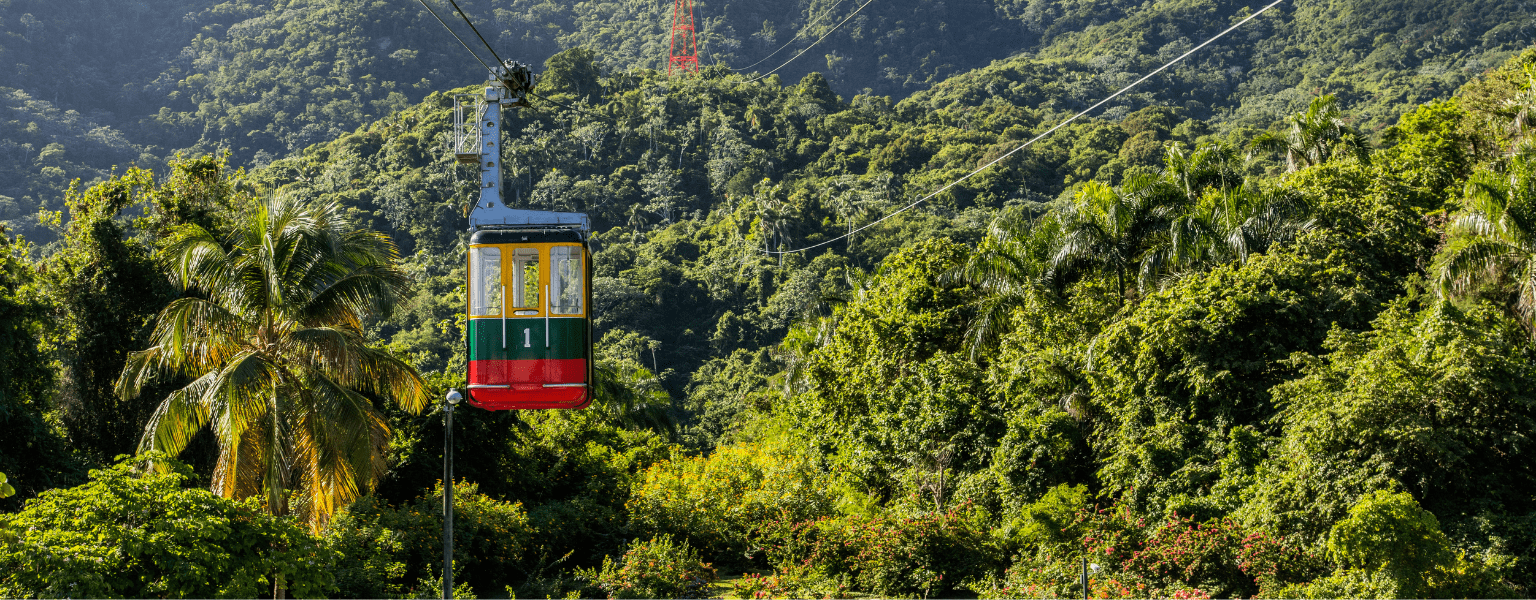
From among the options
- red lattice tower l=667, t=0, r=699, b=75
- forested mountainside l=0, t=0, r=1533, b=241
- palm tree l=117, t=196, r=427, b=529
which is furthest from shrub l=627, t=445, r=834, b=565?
red lattice tower l=667, t=0, r=699, b=75

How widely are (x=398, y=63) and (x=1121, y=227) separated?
130381 mm

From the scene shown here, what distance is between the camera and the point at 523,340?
487 inches

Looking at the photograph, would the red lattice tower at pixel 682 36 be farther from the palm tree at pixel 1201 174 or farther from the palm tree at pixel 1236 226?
the palm tree at pixel 1236 226

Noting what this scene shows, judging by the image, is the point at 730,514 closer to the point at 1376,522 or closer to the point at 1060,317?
the point at 1060,317

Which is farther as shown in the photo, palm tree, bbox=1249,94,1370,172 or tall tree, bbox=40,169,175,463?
palm tree, bbox=1249,94,1370,172

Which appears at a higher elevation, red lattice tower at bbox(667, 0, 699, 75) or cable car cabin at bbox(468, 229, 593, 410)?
red lattice tower at bbox(667, 0, 699, 75)

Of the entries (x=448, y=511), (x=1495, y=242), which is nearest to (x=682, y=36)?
(x=1495, y=242)

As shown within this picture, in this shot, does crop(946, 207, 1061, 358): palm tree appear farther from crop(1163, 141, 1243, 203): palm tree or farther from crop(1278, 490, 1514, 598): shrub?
crop(1278, 490, 1514, 598): shrub

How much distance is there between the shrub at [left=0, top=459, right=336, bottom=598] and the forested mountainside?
8084 centimetres

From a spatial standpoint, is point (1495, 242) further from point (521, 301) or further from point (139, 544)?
point (139, 544)

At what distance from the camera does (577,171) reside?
9612 centimetres

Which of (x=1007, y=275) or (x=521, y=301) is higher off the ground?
(x=1007, y=275)

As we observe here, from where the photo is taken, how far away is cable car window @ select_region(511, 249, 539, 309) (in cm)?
1227

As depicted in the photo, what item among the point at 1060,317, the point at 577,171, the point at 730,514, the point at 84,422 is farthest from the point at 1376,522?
the point at 577,171
